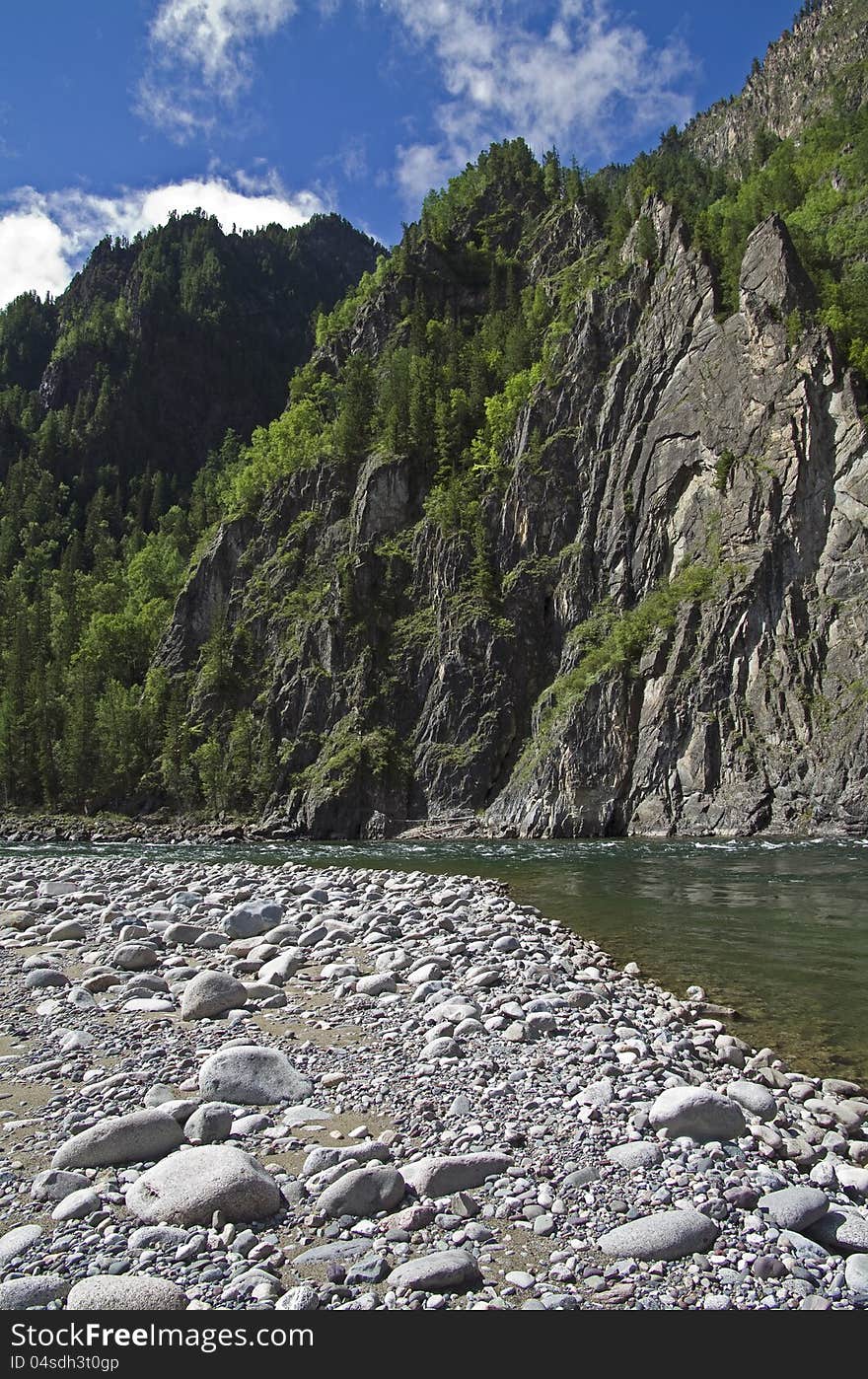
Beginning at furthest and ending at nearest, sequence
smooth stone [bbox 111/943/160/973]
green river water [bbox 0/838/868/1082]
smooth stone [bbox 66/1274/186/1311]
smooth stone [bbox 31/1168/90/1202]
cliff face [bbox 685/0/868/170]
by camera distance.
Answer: cliff face [bbox 685/0/868/170] < smooth stone [bbox 111/943/160/973] < green river water [bbox 0/838/868/1082] < smooth stone [bbox 31/1168/90/1202] < smooth stone [bbox 66/1274/186/1311]

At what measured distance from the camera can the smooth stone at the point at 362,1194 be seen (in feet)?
18.7

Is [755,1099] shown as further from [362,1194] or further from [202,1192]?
[202,1192]

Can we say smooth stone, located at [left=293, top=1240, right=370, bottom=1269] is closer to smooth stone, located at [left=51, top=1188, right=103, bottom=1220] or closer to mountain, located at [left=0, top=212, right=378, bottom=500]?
smooth stone, located at [left=51, top=1188, right=103, bottom=1220]

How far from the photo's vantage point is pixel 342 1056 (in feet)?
30.1

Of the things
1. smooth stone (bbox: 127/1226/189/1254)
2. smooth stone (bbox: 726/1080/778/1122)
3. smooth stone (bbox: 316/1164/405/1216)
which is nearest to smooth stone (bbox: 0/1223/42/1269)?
smooth stone (bbox: 127/1226/189/1254)

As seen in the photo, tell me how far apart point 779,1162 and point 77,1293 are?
5.34 meters

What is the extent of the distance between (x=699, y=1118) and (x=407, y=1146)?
2.58 meters

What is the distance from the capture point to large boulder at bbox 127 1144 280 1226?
18.0 feet

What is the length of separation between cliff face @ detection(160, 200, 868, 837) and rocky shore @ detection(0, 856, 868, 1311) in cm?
4068

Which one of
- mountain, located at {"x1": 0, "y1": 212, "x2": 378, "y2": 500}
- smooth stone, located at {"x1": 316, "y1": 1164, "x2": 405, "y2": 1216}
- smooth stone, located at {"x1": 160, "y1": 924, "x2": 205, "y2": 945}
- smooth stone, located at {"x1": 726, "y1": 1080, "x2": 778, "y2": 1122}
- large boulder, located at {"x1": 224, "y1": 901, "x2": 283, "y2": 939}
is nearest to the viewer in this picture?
smooth stone, located at {"x1": 316, "y1": 1164, "x2": 405, "y2": 1216}

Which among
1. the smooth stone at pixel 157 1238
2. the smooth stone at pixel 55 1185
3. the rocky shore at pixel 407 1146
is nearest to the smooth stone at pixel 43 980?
the rocky shore at pixel 407 1146

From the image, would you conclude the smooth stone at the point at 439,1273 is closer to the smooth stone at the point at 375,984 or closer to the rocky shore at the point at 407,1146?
the rocky shore at the point at 407,1146

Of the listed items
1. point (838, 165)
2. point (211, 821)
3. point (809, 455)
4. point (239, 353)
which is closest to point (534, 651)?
point (809, 455)

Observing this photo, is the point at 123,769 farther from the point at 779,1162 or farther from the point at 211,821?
the point at 779,1162
